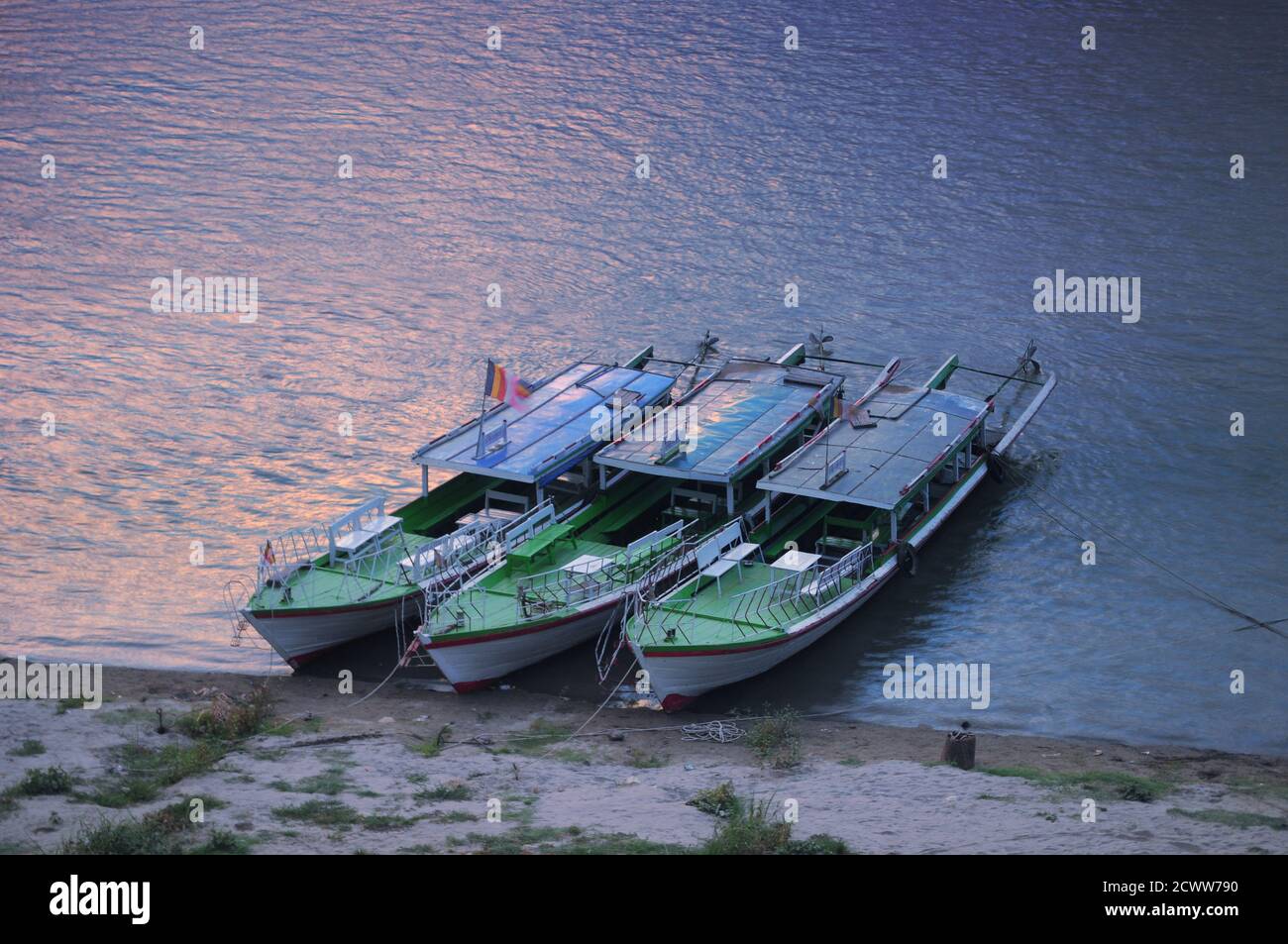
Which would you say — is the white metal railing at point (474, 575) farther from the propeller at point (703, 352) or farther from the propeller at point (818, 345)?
the propeller at point (818, 345)

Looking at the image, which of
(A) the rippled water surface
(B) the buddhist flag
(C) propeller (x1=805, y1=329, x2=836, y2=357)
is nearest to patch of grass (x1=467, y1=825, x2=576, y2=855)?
(A) the rippled water surface

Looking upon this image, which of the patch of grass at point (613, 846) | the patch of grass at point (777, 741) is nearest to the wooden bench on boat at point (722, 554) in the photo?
the patch of grass at point (777, 741)

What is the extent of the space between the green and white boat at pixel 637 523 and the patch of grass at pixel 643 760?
3.31 m

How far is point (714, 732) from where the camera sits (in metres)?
28.0

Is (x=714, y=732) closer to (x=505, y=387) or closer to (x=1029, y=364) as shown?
(x=505, y=387)

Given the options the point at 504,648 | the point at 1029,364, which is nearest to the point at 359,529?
A: the point at 504,648

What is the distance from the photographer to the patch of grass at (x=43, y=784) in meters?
24.0

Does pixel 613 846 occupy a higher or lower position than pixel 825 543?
lower

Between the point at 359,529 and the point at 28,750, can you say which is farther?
the point at 359,529

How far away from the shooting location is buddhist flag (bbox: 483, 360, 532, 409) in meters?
33.0

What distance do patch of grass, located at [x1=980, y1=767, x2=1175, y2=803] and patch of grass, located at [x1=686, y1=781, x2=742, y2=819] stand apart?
4.14 m

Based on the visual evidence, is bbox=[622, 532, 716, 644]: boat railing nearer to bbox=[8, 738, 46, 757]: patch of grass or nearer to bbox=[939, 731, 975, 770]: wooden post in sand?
bbox=[939, 731, 975, 770]: wooden post in sand

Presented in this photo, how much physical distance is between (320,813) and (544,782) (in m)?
3.45

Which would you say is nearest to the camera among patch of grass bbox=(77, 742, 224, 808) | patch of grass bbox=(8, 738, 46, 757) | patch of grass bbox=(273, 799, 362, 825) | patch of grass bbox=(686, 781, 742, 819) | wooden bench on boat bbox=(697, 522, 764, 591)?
patch of grass bbox=(273, 799, 362, 825)
